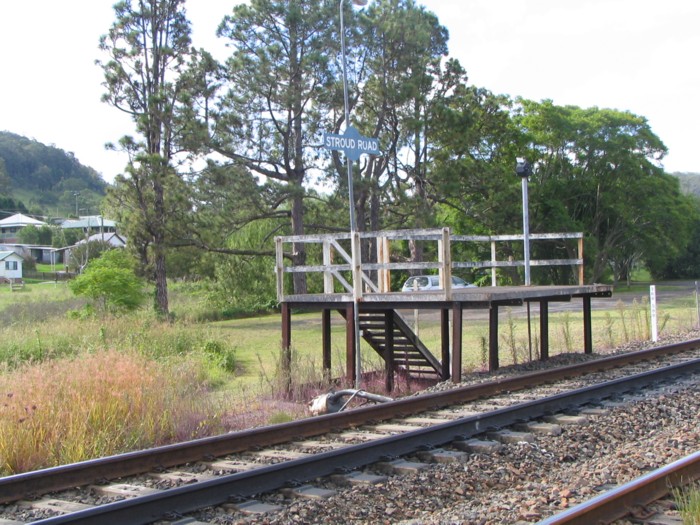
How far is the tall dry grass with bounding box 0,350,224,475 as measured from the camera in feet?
24.4

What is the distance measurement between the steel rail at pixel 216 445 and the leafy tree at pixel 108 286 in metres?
15.7

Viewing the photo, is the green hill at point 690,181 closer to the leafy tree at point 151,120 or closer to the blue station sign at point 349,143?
the leafy tree at point 151,120

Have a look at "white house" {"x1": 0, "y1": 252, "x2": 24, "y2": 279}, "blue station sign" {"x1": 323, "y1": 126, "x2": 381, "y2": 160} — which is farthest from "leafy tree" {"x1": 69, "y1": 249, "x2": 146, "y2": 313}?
"white house" {"x1": 0, "y1": 252, "x2": 24, "y2": 279}

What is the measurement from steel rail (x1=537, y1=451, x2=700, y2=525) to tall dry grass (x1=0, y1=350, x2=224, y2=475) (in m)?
4.95

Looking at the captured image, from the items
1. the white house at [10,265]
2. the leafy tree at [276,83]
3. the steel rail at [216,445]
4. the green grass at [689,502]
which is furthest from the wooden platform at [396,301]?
the white house at [10,265]

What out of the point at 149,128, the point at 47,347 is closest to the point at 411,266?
the point at 47,347

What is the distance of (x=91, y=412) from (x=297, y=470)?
301 centimetres

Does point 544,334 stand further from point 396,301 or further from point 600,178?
point 600,178

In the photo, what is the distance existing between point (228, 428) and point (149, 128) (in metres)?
24.6

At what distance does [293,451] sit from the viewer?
24.4ft

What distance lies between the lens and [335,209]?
36.0 meters

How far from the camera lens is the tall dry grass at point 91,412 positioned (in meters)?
7.43

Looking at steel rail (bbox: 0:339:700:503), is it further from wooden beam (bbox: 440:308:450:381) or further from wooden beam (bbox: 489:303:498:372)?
wooden beam (bbox: 440:308:450:381)

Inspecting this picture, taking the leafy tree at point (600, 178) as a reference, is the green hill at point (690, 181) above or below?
above
